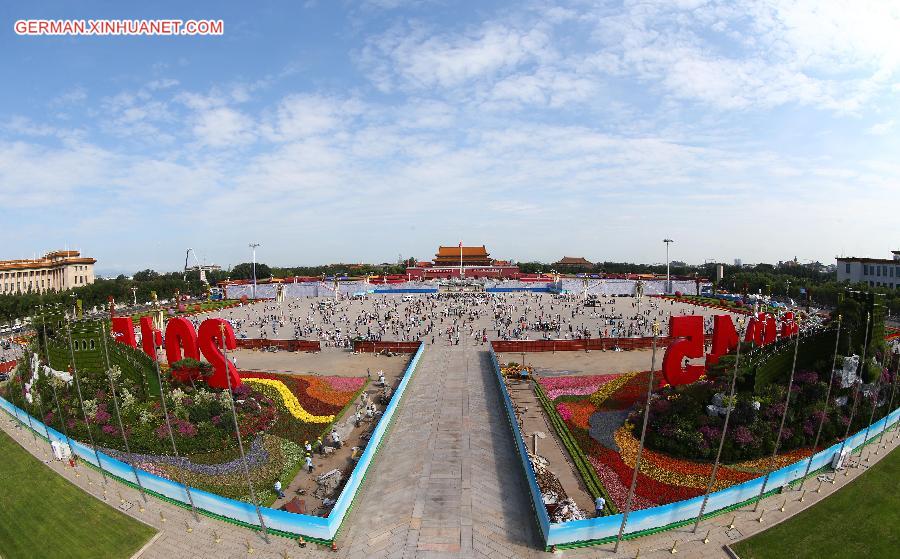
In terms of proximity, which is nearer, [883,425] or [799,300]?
[883,425]

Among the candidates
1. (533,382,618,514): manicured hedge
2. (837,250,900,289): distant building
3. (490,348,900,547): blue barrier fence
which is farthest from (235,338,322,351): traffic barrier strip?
(837,250,900,289): distant building

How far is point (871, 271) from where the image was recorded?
248 feet

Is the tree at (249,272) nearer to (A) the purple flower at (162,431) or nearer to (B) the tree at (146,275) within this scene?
(B) the tree at (146,275)

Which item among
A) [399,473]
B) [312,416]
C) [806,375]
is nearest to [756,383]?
[806,375]

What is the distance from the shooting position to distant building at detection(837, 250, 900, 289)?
72125 mm

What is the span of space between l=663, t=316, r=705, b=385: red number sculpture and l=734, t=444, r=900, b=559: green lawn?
20.7 ft

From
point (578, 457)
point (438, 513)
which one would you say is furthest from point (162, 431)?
point (578, 457)

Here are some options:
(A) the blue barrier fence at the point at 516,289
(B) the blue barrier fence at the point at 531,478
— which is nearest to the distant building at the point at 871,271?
(A) the blue barrier fence at the point at 516,289

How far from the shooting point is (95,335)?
80.7ft

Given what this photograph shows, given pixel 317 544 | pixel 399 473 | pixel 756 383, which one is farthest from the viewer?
pixel 756 383

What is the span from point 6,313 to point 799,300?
102821 millimetres

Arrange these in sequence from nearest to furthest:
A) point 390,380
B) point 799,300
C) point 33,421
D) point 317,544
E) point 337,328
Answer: point 317,544, point 33,421, point 390,380, point 337,328, point 799,300

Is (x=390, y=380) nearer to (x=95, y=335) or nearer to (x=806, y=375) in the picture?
(x=95, y=335)

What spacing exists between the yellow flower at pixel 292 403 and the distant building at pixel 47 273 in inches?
3010
